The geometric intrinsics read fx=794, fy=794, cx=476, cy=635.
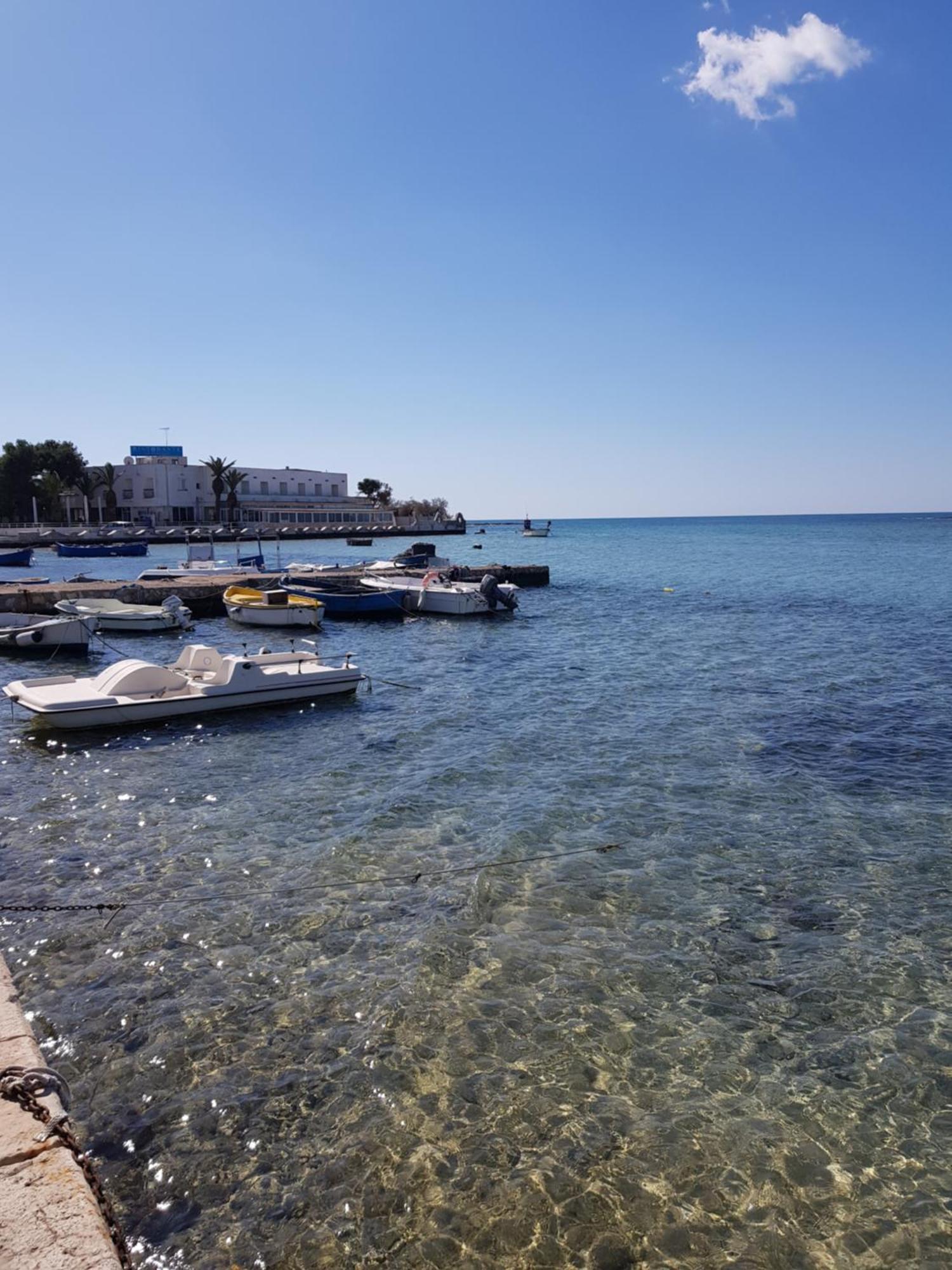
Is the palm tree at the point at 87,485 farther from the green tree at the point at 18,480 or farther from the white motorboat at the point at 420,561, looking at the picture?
the white motorboat at the point at 420,561

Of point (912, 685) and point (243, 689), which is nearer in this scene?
point (243, 689)

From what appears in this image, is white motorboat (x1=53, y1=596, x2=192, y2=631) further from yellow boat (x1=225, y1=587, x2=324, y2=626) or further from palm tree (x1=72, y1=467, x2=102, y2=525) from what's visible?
palm tree (x1=72, y1=467, x2=102, y2=525)

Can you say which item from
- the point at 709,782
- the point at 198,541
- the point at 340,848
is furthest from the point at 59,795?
the point at 198,541

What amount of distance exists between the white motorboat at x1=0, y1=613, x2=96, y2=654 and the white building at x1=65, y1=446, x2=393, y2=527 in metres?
109

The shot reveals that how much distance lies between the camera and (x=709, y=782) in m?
14.1

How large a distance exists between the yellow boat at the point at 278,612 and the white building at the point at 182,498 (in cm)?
10274

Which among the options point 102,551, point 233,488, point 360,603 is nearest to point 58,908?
point 360,603

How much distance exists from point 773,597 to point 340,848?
45.9m

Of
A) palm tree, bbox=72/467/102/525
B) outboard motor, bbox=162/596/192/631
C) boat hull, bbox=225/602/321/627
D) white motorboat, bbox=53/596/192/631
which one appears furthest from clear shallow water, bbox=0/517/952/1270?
palm tree, bbox=72/467/102/525

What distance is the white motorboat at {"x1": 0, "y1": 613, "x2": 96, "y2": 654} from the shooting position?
2734 cm

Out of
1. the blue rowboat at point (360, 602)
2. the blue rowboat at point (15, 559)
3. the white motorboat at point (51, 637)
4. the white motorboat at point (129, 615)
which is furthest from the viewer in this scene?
the blue rowboat at point (15, 559)

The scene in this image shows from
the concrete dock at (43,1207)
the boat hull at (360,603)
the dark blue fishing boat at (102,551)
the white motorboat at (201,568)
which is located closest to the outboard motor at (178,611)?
the boat hull at (360,603)

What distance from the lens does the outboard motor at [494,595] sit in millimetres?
40312

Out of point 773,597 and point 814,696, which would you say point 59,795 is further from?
point 773,597
